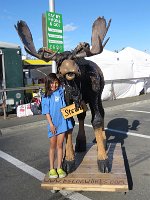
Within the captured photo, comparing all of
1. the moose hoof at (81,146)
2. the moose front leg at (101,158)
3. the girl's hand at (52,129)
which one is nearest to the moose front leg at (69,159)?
the girl's hand at (52,129)

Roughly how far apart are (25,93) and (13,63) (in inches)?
57.7

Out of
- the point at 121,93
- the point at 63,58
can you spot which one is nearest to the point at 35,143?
the point at 63,58

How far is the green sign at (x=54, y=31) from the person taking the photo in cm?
1094

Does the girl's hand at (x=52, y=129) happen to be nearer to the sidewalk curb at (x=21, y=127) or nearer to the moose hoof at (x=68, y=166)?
the moose hoof at (x=68, y=166)

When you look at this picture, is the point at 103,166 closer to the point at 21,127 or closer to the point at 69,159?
the point at 69,159

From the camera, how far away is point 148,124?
933cm

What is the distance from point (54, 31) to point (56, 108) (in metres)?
7.42

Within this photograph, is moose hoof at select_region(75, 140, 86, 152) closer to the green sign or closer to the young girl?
the young girl

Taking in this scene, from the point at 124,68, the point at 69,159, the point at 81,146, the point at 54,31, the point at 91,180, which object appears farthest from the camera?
the point at 124,68

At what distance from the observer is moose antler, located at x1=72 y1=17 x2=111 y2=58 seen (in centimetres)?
402

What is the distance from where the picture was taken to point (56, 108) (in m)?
4.37

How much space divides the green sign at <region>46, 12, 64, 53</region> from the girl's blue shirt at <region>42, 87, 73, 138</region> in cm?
663

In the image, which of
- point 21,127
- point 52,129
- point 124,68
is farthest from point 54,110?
point 124,68

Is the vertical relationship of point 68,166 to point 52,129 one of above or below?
below
